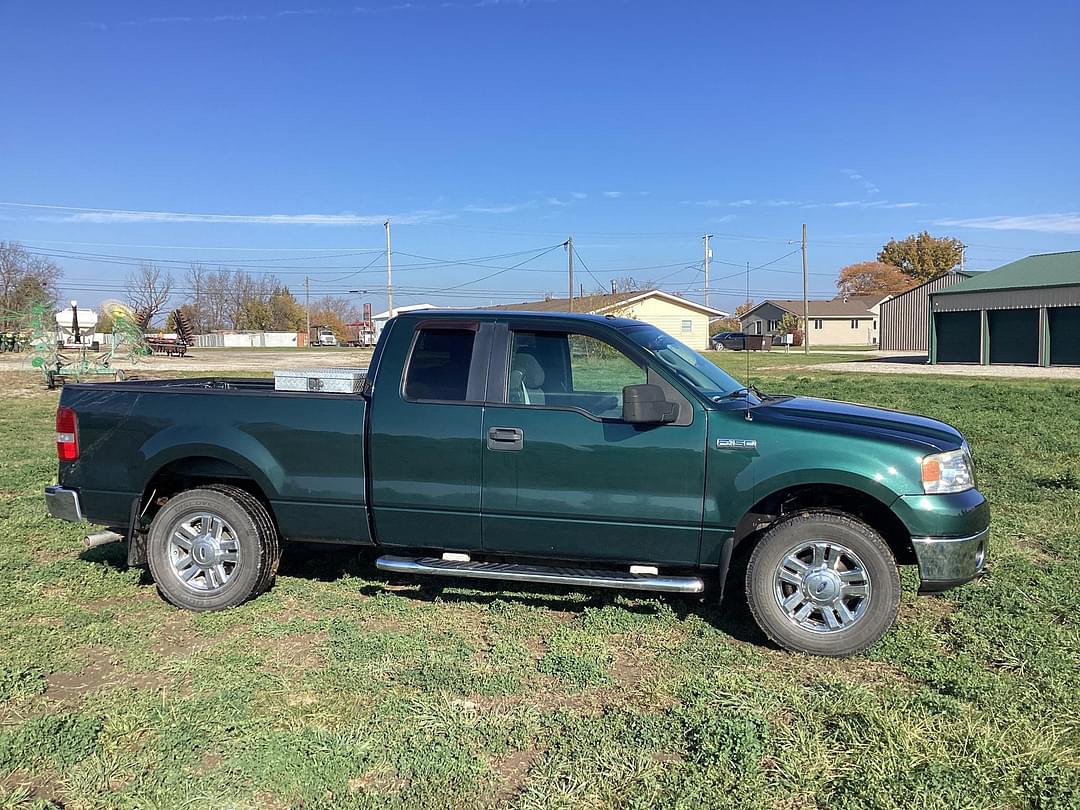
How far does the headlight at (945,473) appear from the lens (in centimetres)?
424

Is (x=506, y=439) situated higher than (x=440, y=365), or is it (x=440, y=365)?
(x=440, y=365)

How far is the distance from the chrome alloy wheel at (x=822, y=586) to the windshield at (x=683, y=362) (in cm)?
104

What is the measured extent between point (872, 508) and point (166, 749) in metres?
3.77

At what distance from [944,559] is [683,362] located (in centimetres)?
180

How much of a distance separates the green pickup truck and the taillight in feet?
0.04

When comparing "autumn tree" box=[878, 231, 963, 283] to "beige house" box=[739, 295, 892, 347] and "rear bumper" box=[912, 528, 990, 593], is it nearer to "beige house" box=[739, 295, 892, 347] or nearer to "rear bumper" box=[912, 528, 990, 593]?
"beige house" box=[739, 295, 892, 347]

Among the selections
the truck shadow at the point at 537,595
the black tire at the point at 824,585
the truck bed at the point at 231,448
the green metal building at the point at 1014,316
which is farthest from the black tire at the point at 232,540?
the green metal building at the point at 1014,316

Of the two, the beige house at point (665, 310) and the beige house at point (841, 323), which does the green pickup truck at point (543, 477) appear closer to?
the beige house at point (665, 310)

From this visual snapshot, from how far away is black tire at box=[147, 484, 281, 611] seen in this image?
5.01m

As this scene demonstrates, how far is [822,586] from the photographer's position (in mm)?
4324

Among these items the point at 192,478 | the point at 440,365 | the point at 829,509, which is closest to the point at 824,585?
the point at 829,509

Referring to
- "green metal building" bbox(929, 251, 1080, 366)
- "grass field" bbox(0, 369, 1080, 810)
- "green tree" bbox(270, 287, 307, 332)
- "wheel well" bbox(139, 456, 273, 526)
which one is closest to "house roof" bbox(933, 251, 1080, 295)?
"green metal building" bbox(929, 251, 1080, 366)

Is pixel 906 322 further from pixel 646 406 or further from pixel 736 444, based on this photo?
pixel 646 406

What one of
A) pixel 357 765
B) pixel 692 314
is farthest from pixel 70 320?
pixel 692 314
